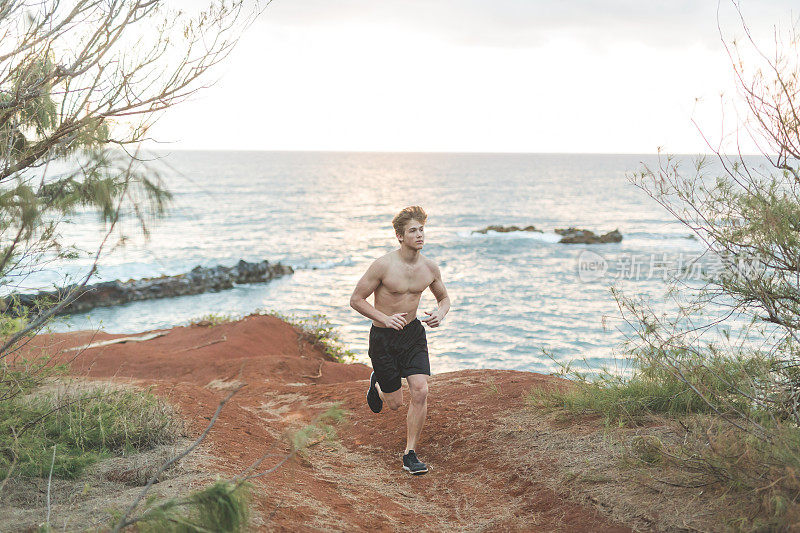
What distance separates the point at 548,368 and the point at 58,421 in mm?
11886

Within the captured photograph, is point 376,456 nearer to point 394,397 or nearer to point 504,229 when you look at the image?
point 394,397

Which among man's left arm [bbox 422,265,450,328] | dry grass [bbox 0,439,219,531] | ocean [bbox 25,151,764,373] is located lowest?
ocean [bbox 25,151,764,373]

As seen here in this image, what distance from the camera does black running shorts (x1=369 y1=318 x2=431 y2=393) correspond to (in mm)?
5715

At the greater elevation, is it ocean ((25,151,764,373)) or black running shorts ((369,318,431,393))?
black running shorts ((369,318,431,393))

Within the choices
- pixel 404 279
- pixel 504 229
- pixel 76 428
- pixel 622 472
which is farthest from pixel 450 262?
pixel 76 428

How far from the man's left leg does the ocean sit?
1229 mm

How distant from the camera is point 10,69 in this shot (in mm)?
4309

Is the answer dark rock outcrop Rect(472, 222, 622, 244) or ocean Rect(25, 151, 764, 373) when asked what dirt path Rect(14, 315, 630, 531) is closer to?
ocean Rect(25, 151, 764, 373)

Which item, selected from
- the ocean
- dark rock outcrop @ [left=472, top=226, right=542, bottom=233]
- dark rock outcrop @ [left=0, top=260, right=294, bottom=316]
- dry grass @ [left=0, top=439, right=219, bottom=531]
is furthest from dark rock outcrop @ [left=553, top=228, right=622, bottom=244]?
dry grass @ [left=0, top=439, right=219, bottom=531]

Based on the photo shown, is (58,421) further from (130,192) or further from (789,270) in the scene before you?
(789,270)

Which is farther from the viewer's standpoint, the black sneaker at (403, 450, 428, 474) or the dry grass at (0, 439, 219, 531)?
the black sneaker at (403, 450, 428, 474)

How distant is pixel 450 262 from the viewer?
110 ft

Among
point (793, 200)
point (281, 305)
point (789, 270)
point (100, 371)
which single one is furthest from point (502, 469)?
point (281, 305)

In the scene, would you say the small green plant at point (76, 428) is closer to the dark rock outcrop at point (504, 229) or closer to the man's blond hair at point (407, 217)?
the man's blond hair at point (407, 217)
